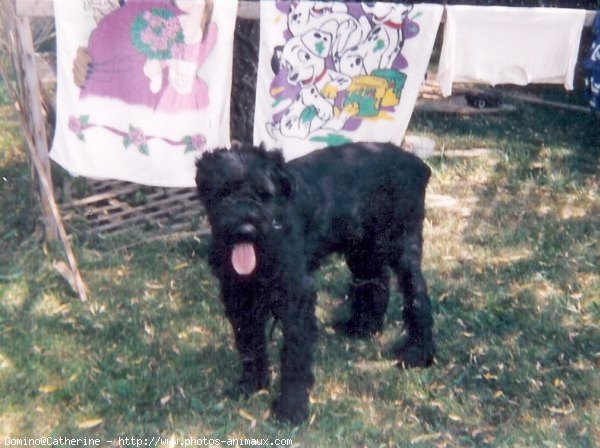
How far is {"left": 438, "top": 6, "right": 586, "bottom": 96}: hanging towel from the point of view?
223 inches

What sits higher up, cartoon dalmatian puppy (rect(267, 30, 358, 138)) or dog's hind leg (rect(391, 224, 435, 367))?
cartoon dalmatian puppy (rect(267, 30, 358, 138))

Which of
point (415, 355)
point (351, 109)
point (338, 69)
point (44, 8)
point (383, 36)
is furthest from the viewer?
point (351, 109)

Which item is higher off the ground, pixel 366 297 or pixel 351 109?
pixel 351 109

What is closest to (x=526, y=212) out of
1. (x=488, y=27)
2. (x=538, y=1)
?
(x=488, y=27)

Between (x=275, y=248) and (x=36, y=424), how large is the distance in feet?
5.41

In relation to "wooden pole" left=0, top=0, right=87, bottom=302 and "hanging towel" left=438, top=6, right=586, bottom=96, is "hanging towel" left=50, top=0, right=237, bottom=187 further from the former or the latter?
"hanging towel" left=438, top=6, right=586, bottom=96

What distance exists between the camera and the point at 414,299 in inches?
195

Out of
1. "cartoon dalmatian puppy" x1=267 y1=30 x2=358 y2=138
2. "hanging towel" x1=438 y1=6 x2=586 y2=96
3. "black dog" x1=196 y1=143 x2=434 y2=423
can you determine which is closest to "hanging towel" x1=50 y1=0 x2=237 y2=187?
"cartoon dalmatian puppy" x1=267 y1=30 x2=358 y2=138

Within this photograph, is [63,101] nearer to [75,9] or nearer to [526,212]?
[75,9]

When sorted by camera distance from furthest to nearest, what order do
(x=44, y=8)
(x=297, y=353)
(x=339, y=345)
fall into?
1. (x=44, y=8)
2. (x=339, y=345)
3. (x=297, y=353)

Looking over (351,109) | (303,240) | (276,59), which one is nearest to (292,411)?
(303,240)

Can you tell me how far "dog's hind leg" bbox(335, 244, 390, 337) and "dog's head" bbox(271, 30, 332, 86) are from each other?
142 cm

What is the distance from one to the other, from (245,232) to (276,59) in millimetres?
2158

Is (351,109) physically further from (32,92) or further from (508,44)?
(32,92)
